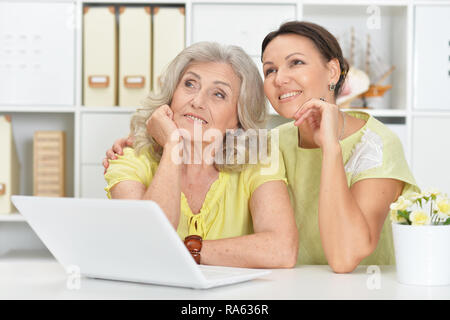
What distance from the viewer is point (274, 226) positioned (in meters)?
1.29

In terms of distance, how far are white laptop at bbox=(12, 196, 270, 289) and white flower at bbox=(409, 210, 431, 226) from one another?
0.27m

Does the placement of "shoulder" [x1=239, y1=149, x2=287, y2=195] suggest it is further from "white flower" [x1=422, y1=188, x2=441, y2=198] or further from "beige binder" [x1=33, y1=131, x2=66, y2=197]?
"beige binder" [x1=33, y1=131, x2=66, y2=197]

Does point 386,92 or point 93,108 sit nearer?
point 93,108

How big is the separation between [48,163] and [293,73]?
4.61ft

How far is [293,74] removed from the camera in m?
1.46

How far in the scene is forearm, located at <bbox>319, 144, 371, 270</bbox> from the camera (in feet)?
3.93

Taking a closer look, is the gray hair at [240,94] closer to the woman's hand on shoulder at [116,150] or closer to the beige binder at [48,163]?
the woman's hand on shoulder at [116,150]

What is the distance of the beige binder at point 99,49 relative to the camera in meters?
2.46

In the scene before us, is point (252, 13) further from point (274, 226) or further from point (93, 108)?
point (274, 226)

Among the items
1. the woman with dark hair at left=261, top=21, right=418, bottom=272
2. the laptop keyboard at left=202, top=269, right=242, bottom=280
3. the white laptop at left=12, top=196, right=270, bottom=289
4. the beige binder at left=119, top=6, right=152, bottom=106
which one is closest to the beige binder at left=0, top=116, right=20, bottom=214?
the beige binder at left=119, top=6, right=152, bottom=106

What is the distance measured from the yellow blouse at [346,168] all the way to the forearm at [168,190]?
33cm

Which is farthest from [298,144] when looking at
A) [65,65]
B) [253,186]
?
[65,65]

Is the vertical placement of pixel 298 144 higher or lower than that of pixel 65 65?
lower
